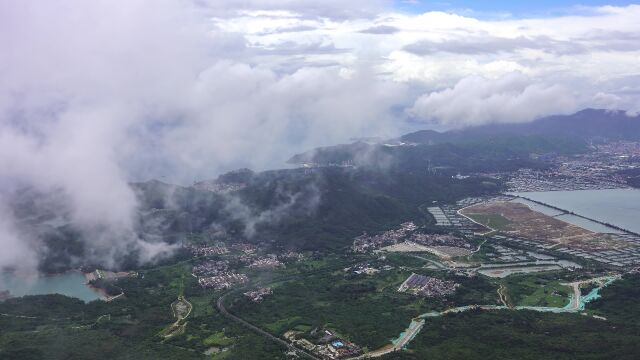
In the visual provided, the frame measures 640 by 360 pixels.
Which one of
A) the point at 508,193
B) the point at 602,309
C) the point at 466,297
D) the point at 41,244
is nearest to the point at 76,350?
the point at 41,244

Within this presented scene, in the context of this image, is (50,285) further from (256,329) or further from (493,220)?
(493,220)

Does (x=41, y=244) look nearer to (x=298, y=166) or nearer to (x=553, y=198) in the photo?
(x=298, y=166)

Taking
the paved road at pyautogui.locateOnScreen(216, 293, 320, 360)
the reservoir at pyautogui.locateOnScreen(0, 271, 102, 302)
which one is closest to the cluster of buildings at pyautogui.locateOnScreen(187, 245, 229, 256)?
the reservoir at pyautogui.locateOnScreen(0, 271, 102, 302)

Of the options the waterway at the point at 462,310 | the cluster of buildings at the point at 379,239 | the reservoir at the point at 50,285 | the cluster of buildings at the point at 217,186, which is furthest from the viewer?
the cluster of buildings at the point at 217,186

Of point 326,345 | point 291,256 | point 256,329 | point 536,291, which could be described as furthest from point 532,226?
point 256,329

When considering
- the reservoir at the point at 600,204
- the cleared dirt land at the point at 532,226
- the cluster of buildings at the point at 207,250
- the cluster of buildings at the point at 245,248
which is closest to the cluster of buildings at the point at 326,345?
the cluster of buildings at the point at 245,248

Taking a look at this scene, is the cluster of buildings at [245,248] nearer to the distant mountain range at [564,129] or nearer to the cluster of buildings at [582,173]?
the cluster of buildings at [582,173]
